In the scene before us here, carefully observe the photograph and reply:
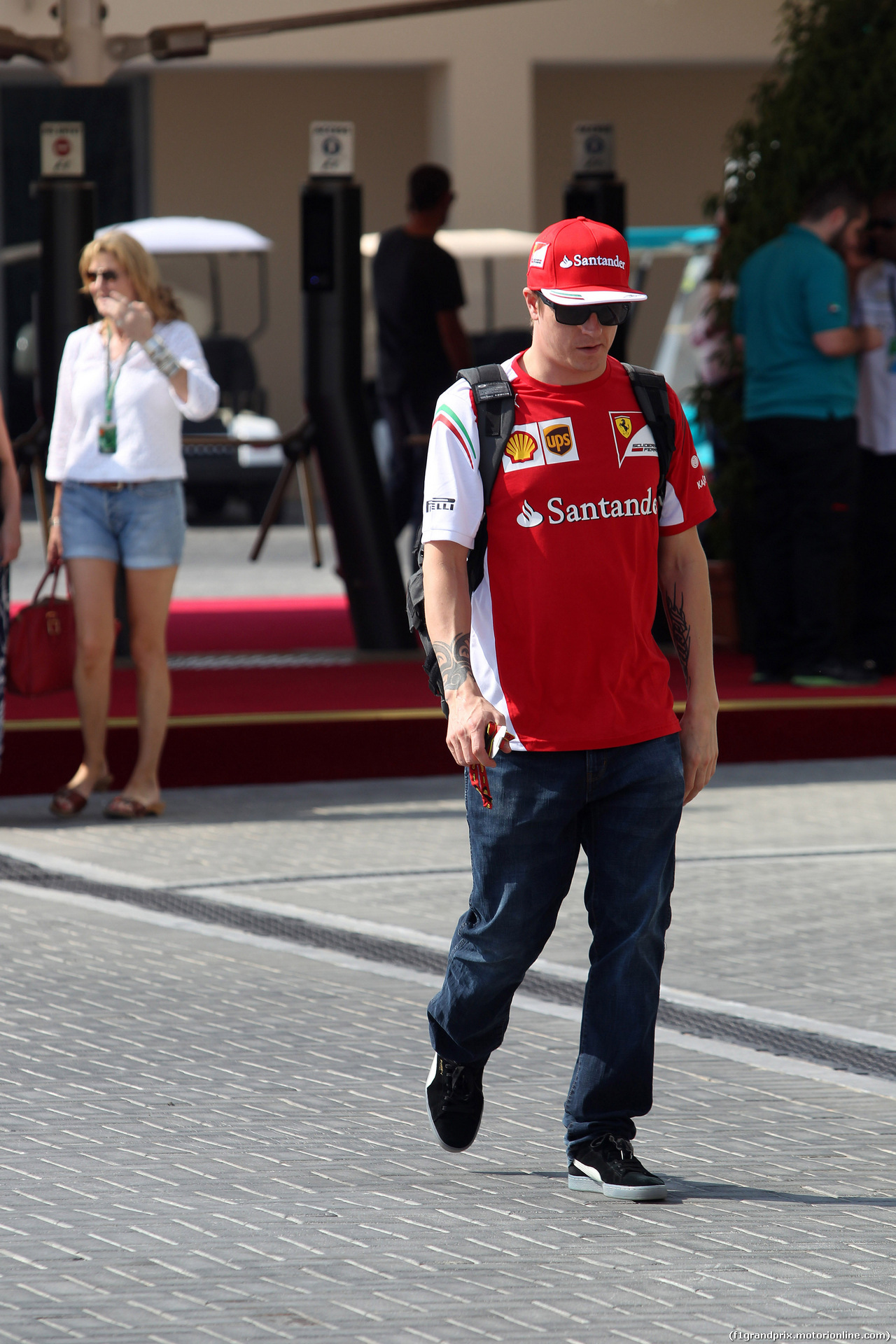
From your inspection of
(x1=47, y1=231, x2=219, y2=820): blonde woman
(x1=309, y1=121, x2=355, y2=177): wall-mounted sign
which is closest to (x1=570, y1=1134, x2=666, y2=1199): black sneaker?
(x1=47, y1=231, x2=219, y2=820): blonde woman

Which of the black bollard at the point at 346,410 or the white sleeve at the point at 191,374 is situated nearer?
the white sleeve at the point at 191,374

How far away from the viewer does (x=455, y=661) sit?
4.11m

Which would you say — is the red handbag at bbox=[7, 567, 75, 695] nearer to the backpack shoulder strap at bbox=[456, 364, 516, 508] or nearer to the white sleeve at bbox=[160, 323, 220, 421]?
the white sleeve at bbox=[160, 323, 220, 421]

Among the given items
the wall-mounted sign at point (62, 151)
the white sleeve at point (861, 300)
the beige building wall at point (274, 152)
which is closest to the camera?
the white sleeve at point (861, 300)

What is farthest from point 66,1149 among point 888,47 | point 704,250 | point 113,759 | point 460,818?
point 704,250

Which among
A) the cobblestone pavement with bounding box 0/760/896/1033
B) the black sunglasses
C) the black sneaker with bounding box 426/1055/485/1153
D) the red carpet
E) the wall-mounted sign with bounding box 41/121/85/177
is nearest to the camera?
the black sunglasses

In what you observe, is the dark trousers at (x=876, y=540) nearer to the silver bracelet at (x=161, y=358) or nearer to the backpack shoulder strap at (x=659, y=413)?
the silver bracelet at (x=161, y=358)

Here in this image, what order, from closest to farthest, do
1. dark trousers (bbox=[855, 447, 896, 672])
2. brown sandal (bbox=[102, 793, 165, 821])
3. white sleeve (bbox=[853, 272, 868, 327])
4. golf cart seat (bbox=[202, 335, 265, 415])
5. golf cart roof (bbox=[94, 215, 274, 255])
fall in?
1. brown sandal (bbox=[102, 793, 165, 821])
2. white sleeve (bbox=[853, 272, 868, 327])
3. dark trousers (bbox=[855, 447, 896, 672])
4. golf cart seat (bbox=[202, 335, 265, 415])
5. golf cart roof (bbox=[94, 215, 274, 255])

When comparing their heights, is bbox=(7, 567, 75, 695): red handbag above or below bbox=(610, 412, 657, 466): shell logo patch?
below

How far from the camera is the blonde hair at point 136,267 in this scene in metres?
7.73

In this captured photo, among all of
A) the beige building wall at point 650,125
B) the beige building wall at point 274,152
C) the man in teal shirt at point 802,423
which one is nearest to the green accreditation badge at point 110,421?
the man in teal shirt at point 802,423

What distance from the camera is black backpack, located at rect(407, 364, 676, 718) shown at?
162 inches

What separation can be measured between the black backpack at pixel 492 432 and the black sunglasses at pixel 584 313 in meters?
0.12

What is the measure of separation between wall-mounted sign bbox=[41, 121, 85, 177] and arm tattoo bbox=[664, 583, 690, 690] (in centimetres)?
708
